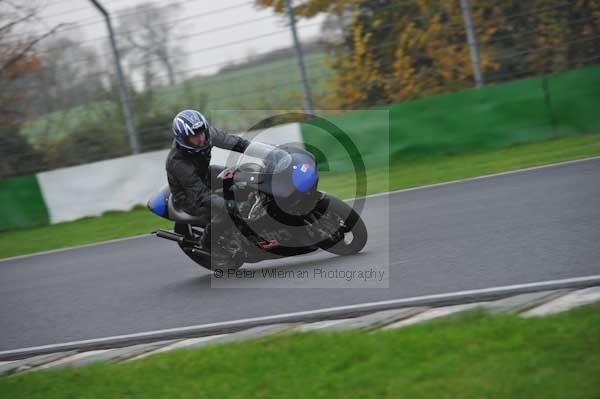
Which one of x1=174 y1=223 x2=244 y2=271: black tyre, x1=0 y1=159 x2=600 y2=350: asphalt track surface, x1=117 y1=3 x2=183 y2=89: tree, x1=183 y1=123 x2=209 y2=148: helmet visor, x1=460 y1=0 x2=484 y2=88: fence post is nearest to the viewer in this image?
x1=0 y1=159 x2=600 y2=350: asphalt track surface

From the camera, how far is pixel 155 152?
12.7m

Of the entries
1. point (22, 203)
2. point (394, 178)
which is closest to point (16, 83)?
point (22, 203)

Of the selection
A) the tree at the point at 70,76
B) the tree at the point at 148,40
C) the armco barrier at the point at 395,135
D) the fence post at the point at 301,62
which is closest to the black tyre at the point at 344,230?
the armco barrier at the point at 395,135

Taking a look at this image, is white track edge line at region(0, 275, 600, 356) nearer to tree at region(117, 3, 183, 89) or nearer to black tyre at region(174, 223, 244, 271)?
black tyre at region(174, 223, 244, 271)

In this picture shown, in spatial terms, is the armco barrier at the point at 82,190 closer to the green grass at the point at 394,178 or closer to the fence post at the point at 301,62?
the green grass at the point at 394,178

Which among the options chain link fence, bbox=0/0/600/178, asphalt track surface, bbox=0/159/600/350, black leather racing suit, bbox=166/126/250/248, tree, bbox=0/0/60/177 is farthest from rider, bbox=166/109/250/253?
tree, bbox=0/0/60/177

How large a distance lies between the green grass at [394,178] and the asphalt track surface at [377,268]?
858 mm

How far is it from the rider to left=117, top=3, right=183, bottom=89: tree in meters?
6.37

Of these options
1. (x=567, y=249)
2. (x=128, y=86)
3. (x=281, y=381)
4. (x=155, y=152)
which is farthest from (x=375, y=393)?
(x=128, y=86)

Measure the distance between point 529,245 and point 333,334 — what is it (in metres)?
2.34

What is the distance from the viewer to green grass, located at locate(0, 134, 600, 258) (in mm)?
10414

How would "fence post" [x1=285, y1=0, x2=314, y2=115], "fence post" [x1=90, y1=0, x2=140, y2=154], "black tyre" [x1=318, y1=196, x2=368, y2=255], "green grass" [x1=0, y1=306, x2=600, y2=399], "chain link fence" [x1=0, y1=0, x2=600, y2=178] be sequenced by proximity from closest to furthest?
"green grass" [x1=0, y1=306, x2=600, y2=399] → "black tyre" [x1=318, y1=196, x2=368, y2=255] → "chain link fence" [x1=0, y1=0, x2=600, y2=178] → "fence post" [x1=285, y1=0, x2=314, y2=115] → "fence post" [x1=90, y1=0, x2=140, y2=154]

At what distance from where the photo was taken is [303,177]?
603cm

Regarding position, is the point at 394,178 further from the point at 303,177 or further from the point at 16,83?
the point at 16,83
